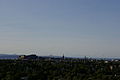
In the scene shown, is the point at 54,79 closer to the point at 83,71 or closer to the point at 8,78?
the point at 8,78

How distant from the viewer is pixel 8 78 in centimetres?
5388

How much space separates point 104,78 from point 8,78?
23150 mm

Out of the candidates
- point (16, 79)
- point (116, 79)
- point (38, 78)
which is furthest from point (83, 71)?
point (16, 79)

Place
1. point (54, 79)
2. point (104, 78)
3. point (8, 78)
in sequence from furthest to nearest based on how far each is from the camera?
point (104, 78)
point (54, 79)
point (8, 78)

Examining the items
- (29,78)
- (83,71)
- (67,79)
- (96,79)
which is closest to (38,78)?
(29,78)

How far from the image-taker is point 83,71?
82.9m

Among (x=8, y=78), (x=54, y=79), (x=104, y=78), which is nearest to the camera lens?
(x=8, y=78)

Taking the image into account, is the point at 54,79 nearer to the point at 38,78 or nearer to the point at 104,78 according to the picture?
the point at 38,78

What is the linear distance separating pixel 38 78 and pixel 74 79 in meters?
8.55

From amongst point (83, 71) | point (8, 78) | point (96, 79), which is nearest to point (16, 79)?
point (8, 78)

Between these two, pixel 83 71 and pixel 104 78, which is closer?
pixel 104 78

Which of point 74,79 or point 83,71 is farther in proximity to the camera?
point 83,71

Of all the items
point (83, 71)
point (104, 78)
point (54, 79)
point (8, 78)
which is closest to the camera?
point (8, 78)

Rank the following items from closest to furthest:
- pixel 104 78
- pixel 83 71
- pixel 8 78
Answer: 1. pixel 8 78
2. pixel 104 78
3. pixel 83 71
